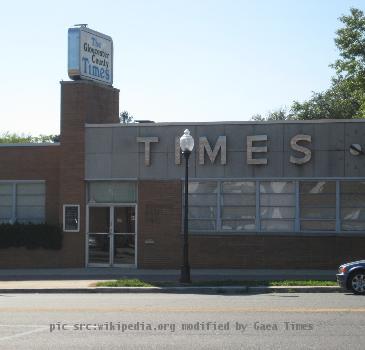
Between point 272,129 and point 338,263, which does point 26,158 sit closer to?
point 272,129

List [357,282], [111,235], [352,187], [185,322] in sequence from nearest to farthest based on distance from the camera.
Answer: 1. [185,322]
2. [357,282]
3. [352,187]
4. [111,235]

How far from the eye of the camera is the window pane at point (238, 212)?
942 inches

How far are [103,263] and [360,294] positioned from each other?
10580 millimetres

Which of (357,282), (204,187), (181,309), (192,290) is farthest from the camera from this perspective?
(204,187)

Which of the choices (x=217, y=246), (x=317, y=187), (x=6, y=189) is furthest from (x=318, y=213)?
(x=6, y=189)

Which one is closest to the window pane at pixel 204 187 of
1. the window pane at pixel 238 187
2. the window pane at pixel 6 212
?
the window pane at pixel 238 187

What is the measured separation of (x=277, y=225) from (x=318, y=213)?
4.54 feet

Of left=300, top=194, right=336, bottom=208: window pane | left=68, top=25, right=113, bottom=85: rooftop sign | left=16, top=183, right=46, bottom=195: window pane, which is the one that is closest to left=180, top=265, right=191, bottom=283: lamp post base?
left=300, top=194, right=336, bottom=208: window pane

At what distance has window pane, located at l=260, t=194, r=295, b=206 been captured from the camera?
23734mm

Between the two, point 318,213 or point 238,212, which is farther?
point 238,212

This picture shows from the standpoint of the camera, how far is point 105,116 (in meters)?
26.5

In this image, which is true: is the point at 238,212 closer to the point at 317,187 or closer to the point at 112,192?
the point at 317,187

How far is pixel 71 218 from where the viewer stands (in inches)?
992

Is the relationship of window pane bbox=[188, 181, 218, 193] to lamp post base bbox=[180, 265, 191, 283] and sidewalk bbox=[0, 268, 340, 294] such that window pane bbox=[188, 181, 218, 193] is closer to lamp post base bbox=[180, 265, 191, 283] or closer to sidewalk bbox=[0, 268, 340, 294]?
sidewalk bbox=[0, 268, 340, 294]
